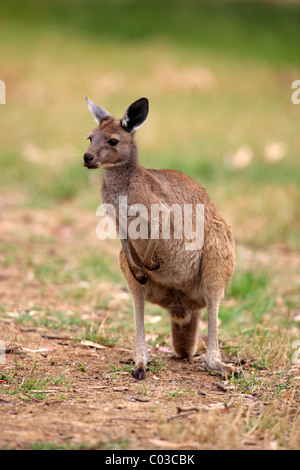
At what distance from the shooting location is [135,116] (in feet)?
11.8

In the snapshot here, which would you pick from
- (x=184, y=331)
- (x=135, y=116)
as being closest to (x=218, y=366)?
(x=184, y=331)

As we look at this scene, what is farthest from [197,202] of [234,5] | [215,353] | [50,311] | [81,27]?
[234,5]

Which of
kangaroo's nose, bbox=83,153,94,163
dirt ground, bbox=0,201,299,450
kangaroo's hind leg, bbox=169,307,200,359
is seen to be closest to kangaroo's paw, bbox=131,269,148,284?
kangaroo's hind leg, bbox=169,307,200,359

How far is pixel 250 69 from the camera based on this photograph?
20156 mm

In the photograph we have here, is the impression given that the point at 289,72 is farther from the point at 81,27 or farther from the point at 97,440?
the point at 97,440

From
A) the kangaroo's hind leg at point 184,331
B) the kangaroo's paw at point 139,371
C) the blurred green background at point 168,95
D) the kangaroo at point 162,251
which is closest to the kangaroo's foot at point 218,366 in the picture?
the kangaroo at point 162,251

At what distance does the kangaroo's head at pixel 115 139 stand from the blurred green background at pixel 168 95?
0.86 meters

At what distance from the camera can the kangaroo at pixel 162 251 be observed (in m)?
3.53

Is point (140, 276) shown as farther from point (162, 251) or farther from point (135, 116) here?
point (135, 116)

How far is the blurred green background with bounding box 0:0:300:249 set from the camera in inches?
351

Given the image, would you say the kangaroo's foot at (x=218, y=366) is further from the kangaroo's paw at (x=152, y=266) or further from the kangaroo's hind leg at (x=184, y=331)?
the kangaroo's paw at (x=152, y=266)

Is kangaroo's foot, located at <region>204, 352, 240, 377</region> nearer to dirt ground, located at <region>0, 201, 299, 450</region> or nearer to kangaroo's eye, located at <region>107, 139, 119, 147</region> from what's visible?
dirt ground, located at <region>0, 201, 299, 450</region>

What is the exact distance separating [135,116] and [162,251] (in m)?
0.73

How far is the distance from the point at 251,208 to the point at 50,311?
3449 millimetres
